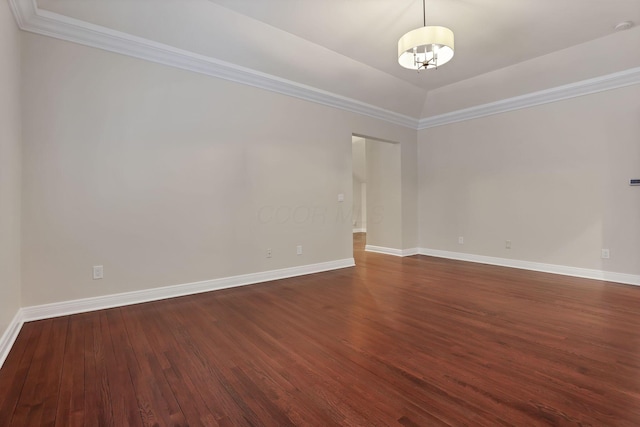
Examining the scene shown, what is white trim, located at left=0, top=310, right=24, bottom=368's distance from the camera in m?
1.96

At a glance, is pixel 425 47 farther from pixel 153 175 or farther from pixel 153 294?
pixel 153 294

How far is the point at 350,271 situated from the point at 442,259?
202 centimetres

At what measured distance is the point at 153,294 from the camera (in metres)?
3.15

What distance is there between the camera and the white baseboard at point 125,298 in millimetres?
2318

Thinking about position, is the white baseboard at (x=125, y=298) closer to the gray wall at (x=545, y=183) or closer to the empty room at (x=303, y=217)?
the empty room at (x=303, y=217)

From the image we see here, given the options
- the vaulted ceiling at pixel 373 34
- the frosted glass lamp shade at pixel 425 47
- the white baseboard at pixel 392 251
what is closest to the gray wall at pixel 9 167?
the vaulted ceiling at pixel 373 34

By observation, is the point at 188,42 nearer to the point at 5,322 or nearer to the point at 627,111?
the point at 5,322

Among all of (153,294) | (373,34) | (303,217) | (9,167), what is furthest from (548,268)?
(9,167)

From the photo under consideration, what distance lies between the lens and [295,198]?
4.27 metres

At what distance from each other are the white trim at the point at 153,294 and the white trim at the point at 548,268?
8.72ft

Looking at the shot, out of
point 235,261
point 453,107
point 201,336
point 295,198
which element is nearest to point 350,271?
point 295,198

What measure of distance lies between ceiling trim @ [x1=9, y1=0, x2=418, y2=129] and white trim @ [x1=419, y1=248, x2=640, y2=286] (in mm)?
3388

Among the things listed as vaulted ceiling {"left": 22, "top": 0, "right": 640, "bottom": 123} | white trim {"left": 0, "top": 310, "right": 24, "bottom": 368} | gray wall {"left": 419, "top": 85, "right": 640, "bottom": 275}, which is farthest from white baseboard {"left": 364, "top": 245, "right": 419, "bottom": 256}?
white trim {"left": 0, "top": 310, "right": 24, "bottom": 368}

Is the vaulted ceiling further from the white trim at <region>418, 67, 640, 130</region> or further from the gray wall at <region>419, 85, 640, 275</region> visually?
the gray wall at <region>419, 85, 640, 275</region>
